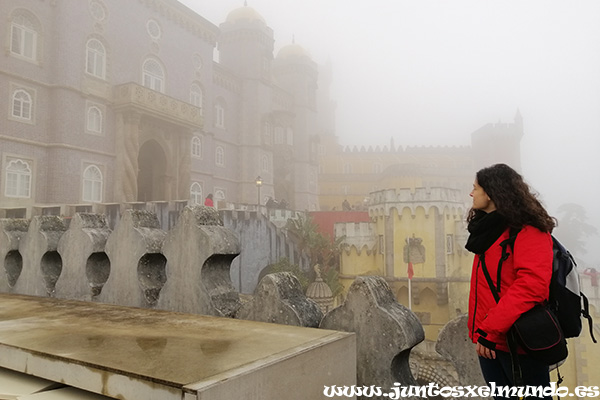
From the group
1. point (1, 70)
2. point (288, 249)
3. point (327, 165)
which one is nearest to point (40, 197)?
point (1, 70)

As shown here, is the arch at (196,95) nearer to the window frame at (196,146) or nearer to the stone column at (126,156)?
the window frame at (196,146)

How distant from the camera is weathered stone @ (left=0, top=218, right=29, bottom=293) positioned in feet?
15.3

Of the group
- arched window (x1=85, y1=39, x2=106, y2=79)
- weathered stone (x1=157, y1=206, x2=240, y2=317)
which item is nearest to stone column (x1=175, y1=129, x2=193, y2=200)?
arched window (x1=85, y1=39, x2=106, y2=79)

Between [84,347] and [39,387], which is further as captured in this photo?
[84,347]

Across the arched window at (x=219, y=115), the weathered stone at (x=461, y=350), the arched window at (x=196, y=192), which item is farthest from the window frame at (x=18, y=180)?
the weathered stone at (x=461, y=350)

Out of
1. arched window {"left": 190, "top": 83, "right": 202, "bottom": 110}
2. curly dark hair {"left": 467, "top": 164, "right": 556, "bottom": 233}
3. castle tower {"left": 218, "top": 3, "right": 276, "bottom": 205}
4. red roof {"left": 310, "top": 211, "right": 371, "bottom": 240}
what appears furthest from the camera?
castle tower {"left": 218, "top": 3, "right": 276, "bottom": 205}

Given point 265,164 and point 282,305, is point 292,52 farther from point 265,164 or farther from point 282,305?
point 282,305

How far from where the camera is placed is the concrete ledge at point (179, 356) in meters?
1.41

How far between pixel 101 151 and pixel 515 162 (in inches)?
2194

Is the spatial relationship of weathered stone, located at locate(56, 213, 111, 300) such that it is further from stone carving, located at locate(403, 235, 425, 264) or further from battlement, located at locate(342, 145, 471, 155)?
battlement, located at locate(342, 145, 471, 155)

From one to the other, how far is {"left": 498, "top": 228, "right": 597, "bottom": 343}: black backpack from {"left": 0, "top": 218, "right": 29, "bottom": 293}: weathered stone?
16.5ft

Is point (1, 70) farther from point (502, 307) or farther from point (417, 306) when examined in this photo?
point (417, 306)

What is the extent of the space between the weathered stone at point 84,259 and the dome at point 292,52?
44.9 m

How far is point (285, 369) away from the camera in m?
1.56
